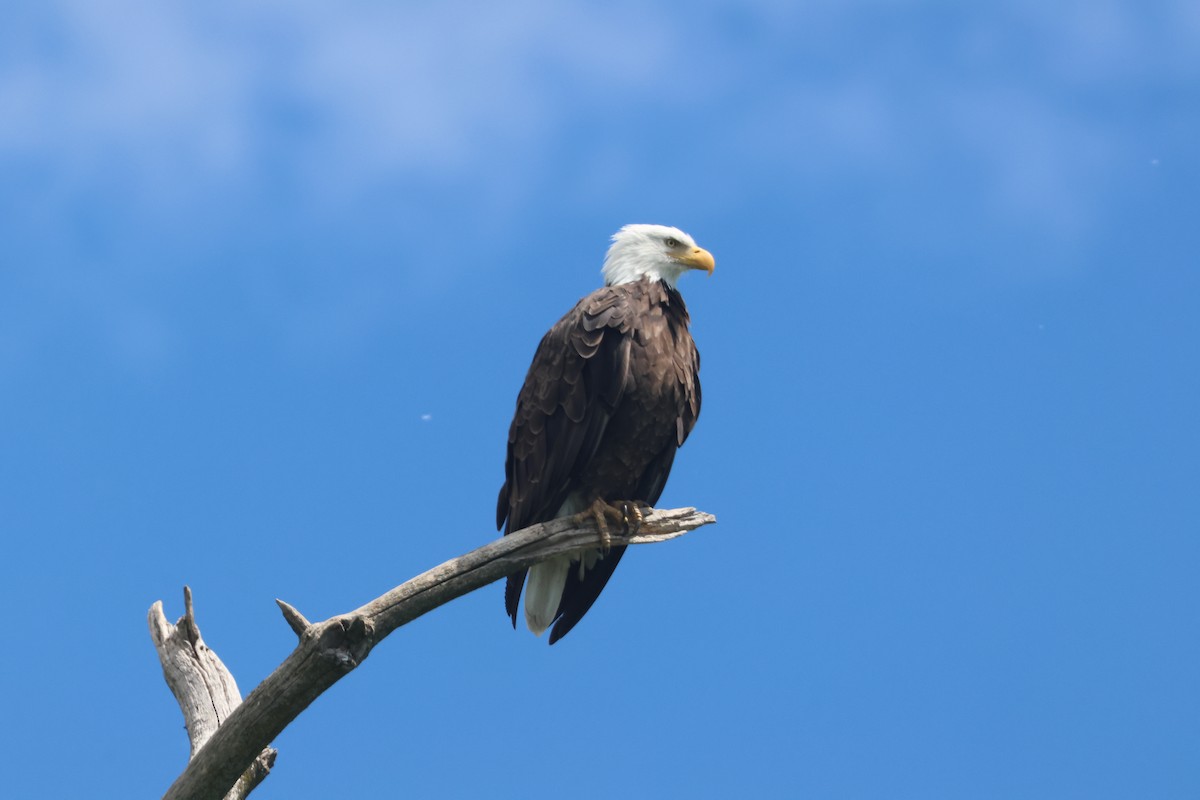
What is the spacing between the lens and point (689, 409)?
6.44 metres

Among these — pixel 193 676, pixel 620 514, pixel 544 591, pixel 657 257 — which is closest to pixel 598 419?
pixel 620 514

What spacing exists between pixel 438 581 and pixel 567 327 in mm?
1499

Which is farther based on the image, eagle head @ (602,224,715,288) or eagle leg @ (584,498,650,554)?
eagle head @ (602,224,715,288)

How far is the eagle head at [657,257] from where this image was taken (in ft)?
22.7

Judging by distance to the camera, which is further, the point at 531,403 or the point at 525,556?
the point at 531,403

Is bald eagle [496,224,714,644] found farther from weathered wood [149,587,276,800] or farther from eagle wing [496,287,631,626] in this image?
weathered wood [149,587,276,800]

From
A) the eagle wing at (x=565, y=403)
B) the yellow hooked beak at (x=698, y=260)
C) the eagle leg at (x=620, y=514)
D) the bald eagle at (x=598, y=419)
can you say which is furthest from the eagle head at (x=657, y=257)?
the eagle leg at (x=620, y=514)

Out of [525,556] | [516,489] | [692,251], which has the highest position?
[692,251]

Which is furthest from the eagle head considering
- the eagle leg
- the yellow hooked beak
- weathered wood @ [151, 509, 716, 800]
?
weathered wood @ [151, 509, 716, 800]

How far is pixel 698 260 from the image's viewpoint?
693cm

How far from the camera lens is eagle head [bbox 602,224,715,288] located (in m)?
6.91

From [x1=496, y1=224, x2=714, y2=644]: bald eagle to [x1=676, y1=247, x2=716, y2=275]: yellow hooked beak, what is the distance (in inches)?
14.0

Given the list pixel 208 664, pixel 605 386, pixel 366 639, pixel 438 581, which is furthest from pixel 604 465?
pixel 208 664

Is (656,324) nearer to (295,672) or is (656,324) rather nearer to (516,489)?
(516,489)
